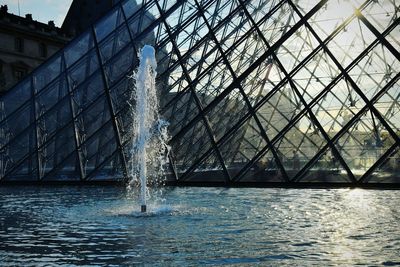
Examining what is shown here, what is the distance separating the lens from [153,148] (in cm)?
1789

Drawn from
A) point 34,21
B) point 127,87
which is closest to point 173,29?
point 127,87

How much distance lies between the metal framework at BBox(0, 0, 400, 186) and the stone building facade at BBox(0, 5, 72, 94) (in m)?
26.5

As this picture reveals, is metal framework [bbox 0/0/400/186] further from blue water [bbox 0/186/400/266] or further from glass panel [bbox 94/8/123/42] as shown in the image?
blue water [bbox 0/186/400/266]

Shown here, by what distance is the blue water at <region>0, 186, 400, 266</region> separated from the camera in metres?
5.76

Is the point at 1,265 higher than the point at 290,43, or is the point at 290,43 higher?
the point at 290,43

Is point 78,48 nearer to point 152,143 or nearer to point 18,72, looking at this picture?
point 152,143

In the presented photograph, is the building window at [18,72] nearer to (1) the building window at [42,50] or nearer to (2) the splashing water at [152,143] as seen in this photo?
(1) the building window at [42,50]

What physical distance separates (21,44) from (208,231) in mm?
44004

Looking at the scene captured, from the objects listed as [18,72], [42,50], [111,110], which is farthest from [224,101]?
[42,50]

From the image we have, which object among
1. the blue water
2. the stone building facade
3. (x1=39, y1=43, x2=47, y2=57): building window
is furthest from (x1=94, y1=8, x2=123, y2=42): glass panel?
(x1=39, y1=43, x2=47, y2=57): building window

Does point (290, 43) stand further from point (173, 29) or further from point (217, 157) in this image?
point (217, 157)

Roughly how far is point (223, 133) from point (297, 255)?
1084 centimetres

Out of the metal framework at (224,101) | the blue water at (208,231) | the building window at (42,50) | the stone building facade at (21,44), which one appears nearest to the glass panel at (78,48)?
the metal framework at (224,101)

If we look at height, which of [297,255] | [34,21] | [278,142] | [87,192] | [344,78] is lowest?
[297,255]
